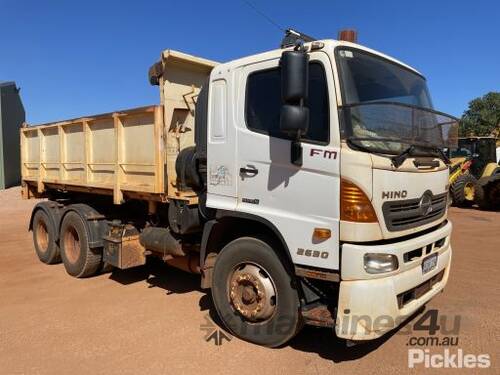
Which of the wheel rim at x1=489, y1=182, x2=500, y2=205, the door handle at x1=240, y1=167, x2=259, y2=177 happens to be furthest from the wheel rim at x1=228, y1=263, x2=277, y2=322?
the wheel rim at x1=489, y1=182, x2=500, y2=205

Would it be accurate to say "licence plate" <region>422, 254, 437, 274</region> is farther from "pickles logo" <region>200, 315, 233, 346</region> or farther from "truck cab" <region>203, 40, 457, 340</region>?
"pickles logo" <region>200, 315, 233, 346</region>

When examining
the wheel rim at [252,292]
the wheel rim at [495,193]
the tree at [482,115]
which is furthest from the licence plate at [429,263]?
the tree at [482,115]

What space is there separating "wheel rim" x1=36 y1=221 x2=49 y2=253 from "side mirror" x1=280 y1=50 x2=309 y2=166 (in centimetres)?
585

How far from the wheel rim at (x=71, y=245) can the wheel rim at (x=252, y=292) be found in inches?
137

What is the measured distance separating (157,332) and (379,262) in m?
2.41

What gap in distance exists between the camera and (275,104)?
3.89 meters

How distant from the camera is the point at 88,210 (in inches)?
258

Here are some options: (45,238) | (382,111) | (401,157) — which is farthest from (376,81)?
(45,238)

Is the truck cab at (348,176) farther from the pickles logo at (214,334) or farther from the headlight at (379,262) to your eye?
the pickles logo at (214,334)

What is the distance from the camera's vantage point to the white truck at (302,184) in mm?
3387

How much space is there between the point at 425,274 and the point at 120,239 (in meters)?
3.82

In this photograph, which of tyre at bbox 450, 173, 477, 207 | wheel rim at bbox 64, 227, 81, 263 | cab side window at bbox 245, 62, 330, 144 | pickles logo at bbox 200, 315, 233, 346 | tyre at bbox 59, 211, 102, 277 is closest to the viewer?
cab side window at bbox 245, 62, 330, 144

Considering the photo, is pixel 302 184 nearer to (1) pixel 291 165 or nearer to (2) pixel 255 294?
(1) pixel 291 165

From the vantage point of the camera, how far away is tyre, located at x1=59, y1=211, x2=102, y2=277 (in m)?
Result: 6.36
